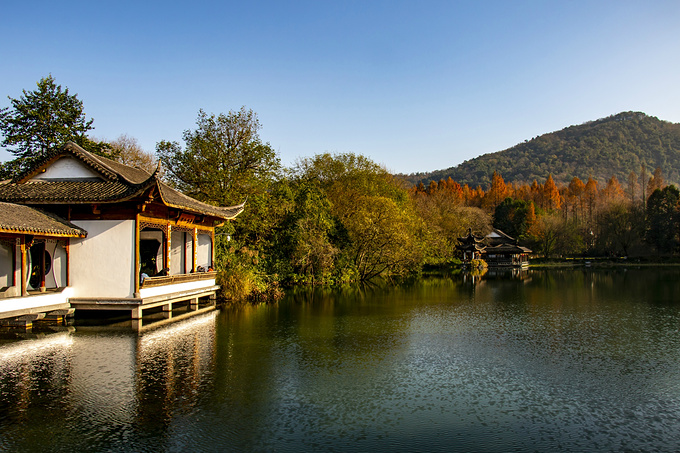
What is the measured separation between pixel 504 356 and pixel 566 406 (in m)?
3.53

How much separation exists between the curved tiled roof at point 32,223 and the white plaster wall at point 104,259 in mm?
462

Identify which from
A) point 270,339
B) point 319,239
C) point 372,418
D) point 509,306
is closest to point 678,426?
point 372,418

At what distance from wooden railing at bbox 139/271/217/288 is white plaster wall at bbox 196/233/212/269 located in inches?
77.7

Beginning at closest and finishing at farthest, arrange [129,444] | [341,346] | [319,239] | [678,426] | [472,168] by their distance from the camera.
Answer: [129,444] → [678,426] → [341,346] → [319,239] → [472,168]

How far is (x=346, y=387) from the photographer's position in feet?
29.2

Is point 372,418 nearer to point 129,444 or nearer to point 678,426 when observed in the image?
point 129,444

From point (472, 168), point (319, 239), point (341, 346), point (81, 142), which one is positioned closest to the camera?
point (341, 346)

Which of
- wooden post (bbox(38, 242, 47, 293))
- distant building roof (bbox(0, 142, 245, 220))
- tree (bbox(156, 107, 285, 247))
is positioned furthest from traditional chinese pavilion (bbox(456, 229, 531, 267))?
wooden post (bbox(38, 242, 47, 293))

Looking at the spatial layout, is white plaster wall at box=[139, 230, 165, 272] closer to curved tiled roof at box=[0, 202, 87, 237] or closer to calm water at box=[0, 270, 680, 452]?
curved tiled roof at box=[0, 202, 87, 237]

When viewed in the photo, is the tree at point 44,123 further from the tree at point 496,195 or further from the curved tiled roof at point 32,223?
the tree at point 496,195

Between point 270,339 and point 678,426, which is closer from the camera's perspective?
point 678,426

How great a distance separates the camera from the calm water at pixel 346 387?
6.61 m

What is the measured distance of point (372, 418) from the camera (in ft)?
24.2

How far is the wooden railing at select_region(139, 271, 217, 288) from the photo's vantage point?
1617 centimetres
